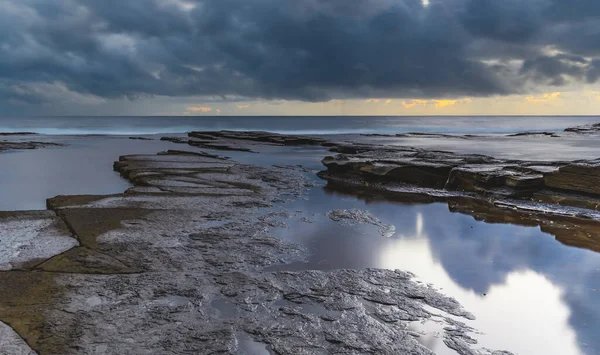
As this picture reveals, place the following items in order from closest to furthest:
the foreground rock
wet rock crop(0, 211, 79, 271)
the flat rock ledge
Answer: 1. the foreground rock
2. wet rock crop(0, 211, 79, 271)
3. the flat rock ledge

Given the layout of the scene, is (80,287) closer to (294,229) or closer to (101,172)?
(294,229)

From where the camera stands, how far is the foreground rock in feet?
13.9

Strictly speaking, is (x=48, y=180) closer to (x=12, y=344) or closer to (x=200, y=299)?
(x=200, y=299)

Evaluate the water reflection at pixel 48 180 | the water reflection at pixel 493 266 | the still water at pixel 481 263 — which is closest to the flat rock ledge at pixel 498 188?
the still water at pixel 481 263

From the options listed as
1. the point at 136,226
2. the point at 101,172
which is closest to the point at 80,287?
the point at 136,226

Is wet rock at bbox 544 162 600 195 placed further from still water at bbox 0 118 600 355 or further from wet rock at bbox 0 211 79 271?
wet rock at bbox 0 211 79 271

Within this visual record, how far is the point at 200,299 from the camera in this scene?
17.0 ft

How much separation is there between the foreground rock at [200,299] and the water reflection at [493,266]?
426 mm

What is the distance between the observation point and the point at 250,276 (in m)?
6.02

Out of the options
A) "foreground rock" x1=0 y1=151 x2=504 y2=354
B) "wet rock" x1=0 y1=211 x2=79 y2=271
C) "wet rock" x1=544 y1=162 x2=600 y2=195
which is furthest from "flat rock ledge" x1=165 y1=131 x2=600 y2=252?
"wet rock" x1=0 y1=211 x2=79 y2=271

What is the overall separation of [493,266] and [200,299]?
4.54m

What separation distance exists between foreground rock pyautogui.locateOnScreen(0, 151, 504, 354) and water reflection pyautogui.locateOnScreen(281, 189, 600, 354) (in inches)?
16.8

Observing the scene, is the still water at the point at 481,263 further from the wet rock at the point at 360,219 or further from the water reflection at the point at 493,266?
the wet rock at the point at 360,219

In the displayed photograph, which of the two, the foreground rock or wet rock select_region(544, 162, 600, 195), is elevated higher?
wet rock select_region(544, 162, 600, 195)
